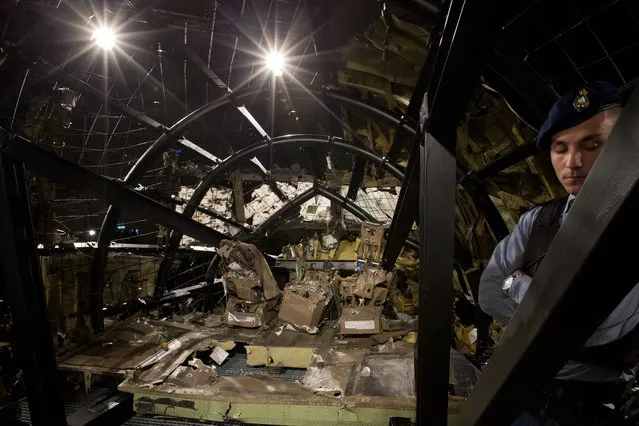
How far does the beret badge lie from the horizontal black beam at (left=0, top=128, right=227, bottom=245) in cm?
394

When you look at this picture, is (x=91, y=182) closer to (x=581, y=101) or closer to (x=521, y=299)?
(x=521, y=299)

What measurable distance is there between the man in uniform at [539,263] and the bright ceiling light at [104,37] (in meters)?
7.34

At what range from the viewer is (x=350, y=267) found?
296 inches

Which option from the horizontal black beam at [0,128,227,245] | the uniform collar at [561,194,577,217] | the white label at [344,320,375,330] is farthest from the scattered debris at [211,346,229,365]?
the uniform collar at [561,194,577,217]

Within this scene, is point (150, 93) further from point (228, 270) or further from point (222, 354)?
point (222, 354)

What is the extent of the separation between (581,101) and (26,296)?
4.02 metres

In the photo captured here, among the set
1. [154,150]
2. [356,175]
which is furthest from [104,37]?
[356,175]

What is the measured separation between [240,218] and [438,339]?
1194cm

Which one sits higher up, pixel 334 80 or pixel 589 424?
pixel 334 80

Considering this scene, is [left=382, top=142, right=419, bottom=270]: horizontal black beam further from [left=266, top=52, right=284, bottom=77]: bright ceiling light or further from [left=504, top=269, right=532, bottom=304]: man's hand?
[left=266, top=52, right=284, bottom=77]: bright ceiling light

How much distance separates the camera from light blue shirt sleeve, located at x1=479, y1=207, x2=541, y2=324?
5.83 ft

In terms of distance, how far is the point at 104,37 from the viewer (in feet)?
19.6

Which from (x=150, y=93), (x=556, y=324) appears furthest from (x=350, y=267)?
(x=150, y=93)

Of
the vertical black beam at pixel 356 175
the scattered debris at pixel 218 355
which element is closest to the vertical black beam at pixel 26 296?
the scattered debris at pixel 218 355
